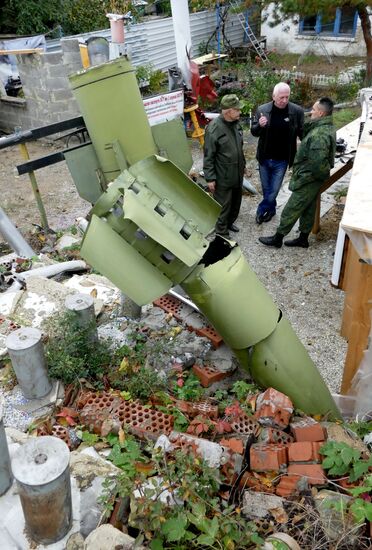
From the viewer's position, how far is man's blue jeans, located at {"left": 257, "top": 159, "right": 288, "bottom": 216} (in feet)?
18.3

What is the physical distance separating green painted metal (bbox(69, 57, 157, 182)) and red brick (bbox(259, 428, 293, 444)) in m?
2.20

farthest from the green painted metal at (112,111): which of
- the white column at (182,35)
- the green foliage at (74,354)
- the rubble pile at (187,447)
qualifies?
the white column at (182,35)

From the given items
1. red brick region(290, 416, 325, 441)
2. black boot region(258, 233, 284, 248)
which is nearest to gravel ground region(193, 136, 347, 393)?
black boot region(258, 233, 284, 248)

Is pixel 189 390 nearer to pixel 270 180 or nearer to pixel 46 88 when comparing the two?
pixel 270 180

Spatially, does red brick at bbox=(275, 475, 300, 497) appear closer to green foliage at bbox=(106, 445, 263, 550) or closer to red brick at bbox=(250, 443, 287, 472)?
red brick at bbox=(250, 443, 287, 472)

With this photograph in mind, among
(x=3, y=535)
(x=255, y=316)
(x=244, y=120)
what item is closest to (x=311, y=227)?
(x=255, y=316)

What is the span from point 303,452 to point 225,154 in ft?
11.2

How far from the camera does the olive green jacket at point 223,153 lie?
16.7ft

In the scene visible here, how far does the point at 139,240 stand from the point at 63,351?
0.87 m

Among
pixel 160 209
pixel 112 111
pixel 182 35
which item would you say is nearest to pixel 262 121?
pixel 112 111

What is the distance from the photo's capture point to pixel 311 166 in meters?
4.87

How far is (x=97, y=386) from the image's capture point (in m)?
3.16

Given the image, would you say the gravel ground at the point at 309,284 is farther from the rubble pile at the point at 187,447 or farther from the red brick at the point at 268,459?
the red brick at the point at 268,459

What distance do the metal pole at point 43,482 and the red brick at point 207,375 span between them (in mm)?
1508
